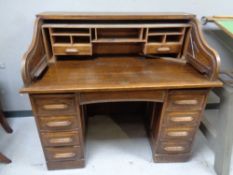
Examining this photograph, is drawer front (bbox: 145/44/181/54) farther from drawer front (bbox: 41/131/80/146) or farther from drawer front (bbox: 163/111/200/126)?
drawer front (bbox: 41/131/80/146)

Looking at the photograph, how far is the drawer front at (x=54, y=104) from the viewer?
49.3 inches

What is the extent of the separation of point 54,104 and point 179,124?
88 cm

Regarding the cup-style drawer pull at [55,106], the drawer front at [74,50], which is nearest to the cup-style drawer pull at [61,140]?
the cup-style drawer pull at [55,106]

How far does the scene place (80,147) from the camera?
1.50m

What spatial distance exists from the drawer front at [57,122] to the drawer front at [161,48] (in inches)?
29.9

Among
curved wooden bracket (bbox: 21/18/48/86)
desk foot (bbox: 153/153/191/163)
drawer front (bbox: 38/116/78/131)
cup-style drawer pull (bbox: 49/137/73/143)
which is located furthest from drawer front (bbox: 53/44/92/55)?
desk foot (bbox: 153/153/191/163)

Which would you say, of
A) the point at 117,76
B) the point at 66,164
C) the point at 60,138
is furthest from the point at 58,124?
the point at 117,76

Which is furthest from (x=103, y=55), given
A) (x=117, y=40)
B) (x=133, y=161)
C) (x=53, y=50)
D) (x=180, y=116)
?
(x=133, y=161)

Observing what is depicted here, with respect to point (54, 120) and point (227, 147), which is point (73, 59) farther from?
point (227, 147)

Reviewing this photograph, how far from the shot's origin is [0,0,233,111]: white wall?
1.64 metres

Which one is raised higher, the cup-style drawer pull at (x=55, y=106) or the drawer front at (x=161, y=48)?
the drawer front at (x=161, y=48)

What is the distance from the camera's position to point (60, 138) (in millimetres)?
1436

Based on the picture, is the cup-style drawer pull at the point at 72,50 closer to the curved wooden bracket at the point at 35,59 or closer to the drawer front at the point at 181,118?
the curved wooden bracket at the point at 35,59

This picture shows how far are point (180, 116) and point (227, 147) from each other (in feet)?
1.40
